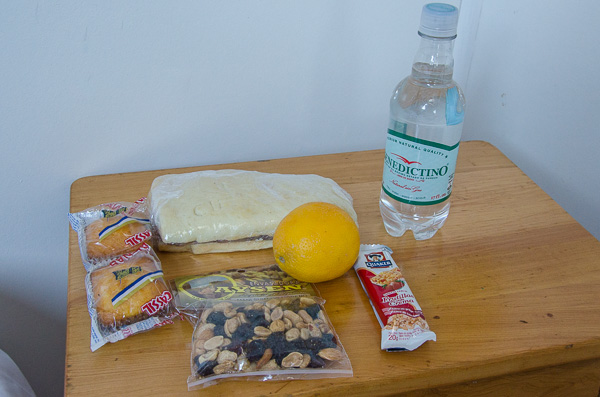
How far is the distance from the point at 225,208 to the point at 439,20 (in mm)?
401

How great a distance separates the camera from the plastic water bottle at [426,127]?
0.69 metres

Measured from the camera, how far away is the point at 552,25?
943mm

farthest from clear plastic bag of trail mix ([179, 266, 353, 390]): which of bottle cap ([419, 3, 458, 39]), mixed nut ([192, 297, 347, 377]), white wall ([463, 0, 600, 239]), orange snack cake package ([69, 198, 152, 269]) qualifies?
white wall ([463, 0, 600, 239])

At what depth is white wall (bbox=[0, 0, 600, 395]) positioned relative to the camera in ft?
2.74

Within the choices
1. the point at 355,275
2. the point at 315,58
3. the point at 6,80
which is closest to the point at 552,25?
the point at 315,58

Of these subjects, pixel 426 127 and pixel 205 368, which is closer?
pixel 205 368

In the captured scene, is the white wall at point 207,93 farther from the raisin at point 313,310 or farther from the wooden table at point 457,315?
the raisin at point 313,310

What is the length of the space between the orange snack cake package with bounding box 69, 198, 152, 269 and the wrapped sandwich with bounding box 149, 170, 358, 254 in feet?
0.09

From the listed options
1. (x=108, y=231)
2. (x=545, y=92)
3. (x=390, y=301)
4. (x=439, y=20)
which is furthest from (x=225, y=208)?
(x=545, y=92)

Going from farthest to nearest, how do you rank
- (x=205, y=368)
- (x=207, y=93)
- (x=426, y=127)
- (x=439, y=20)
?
(x=207, y=93) → (x=426, y=127) → (x=439, y=20) → (x=205, y=368)

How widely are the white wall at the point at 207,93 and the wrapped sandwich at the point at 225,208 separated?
19cm

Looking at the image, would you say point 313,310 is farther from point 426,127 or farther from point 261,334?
point 426,127

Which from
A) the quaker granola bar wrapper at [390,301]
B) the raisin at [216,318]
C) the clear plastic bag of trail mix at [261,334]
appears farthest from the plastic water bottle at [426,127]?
the raisin at [216,318]

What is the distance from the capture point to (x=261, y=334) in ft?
1.91
